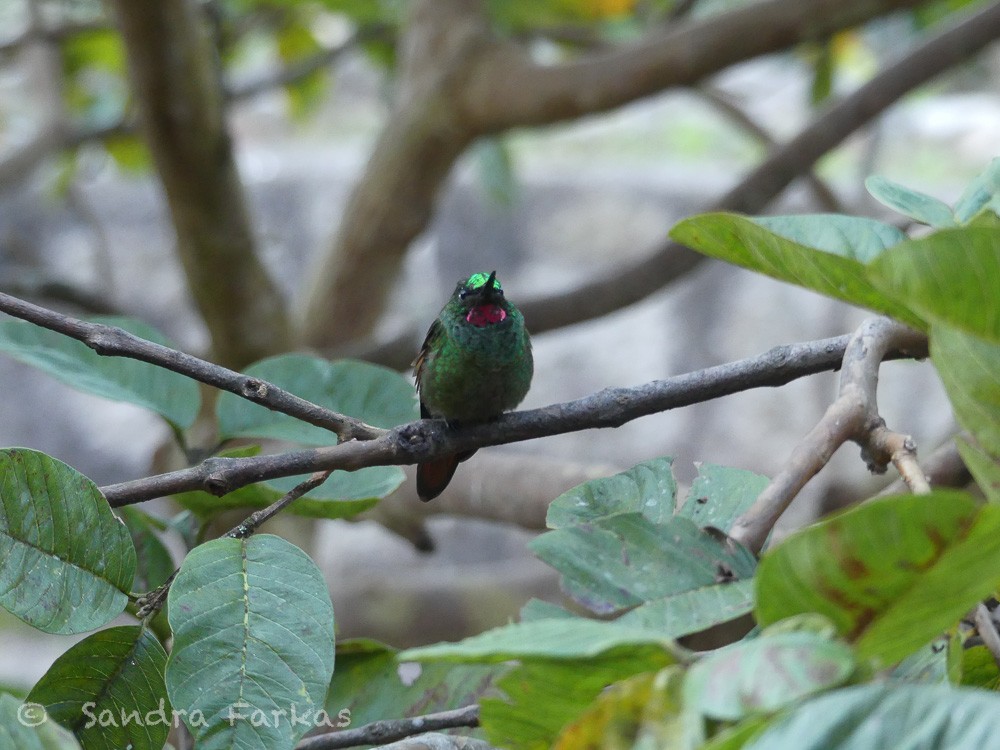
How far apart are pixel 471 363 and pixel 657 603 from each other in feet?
3.35

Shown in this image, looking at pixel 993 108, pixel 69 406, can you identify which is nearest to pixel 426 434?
pixel 69 406

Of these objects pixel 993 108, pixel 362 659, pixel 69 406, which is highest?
pixel 993 108

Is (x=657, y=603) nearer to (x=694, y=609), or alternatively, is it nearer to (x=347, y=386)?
(x=694, y=609)

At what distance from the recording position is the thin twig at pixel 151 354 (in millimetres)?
1039

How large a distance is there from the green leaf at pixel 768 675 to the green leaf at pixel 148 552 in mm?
957

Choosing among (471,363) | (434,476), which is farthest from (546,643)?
(434,476)

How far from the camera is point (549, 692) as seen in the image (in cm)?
75

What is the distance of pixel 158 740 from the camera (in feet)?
3.42

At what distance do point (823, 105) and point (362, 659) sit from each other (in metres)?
3.76

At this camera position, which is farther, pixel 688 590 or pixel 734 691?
pixel 688 590

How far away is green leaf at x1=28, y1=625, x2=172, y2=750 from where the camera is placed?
1032 millimetres

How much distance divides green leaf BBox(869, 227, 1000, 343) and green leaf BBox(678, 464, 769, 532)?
0.99 feet

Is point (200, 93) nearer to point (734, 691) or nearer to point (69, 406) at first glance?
point (734, 691)

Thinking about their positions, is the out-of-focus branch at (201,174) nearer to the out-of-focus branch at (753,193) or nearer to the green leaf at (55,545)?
the out-of-focus branch at (753,193)
